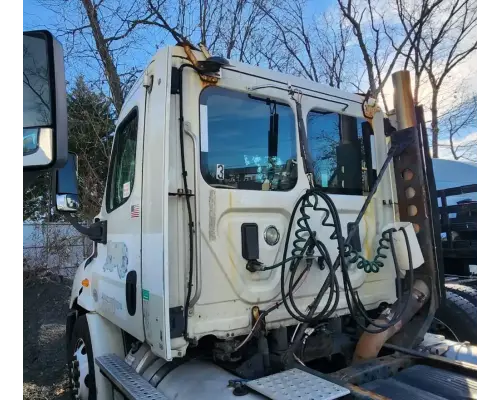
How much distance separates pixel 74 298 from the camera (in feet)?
13.2

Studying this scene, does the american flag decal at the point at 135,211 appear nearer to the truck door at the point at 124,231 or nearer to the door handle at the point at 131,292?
the truck door at the point at 124,231

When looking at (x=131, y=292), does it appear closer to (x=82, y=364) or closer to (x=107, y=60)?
(x=82, y=364)

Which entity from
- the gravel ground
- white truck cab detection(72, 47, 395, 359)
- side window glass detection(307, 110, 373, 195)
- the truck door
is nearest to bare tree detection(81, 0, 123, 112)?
the gravel ground

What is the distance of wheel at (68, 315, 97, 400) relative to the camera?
10.5 feet

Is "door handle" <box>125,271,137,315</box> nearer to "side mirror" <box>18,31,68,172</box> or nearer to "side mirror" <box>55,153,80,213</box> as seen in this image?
"side mirror" <box>55,153,80,213</box>

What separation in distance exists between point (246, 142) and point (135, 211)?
871 millimetres

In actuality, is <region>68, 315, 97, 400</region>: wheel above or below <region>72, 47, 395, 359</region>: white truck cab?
below

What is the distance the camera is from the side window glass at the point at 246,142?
2621 mm

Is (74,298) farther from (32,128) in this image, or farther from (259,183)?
(32,128)

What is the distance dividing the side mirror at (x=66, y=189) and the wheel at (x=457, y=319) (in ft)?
10.9

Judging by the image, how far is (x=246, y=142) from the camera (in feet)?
9.23

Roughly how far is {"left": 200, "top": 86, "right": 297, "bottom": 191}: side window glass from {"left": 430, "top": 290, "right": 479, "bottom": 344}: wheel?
83.2 inches

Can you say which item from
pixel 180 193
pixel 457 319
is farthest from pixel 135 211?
pixel 457 319

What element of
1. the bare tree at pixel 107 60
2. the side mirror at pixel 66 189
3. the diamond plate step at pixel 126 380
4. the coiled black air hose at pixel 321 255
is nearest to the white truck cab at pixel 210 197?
the coiled black air hose at pixel 321 255
